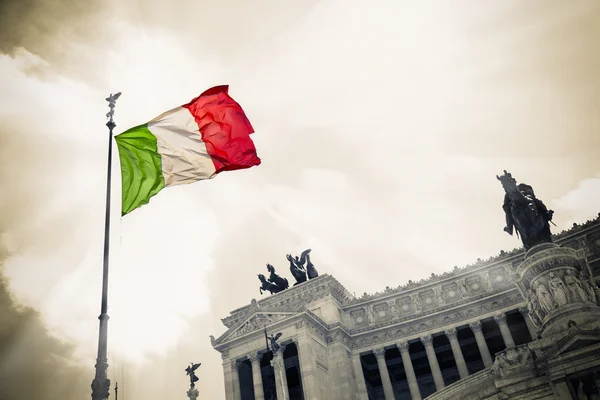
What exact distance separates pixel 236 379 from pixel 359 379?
1176 centimetres

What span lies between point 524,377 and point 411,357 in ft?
105

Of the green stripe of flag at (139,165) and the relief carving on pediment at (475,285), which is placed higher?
the relief carving on pediment at (475,285)

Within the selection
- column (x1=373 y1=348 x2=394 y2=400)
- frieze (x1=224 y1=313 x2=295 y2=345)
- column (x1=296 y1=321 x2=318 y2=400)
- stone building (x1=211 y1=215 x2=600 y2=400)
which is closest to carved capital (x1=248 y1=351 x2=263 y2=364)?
stone building (x1=211 y1=215 x2=600 y2=400)

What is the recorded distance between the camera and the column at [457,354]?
45353 millimetres

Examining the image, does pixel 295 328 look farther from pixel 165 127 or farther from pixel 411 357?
pixel 165 127

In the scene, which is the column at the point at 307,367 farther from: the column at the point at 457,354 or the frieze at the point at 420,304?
the column at the point at 457,354

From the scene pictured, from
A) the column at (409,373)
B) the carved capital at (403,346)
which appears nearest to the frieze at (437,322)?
the carved capital at (403,346)

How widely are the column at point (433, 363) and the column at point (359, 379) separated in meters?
6.51

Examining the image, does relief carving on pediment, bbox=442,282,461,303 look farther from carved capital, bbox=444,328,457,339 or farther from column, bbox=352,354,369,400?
column, bbox=352,354,369,400

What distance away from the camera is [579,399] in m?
20.2

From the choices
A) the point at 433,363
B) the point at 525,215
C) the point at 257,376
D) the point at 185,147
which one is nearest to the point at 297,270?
the point at 257,376

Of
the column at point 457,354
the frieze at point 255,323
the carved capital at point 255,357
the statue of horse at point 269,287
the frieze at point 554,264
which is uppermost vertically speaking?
the statue of horse at point 269,287

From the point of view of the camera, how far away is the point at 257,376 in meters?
44.5

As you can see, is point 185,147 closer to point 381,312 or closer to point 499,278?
point 381,312
